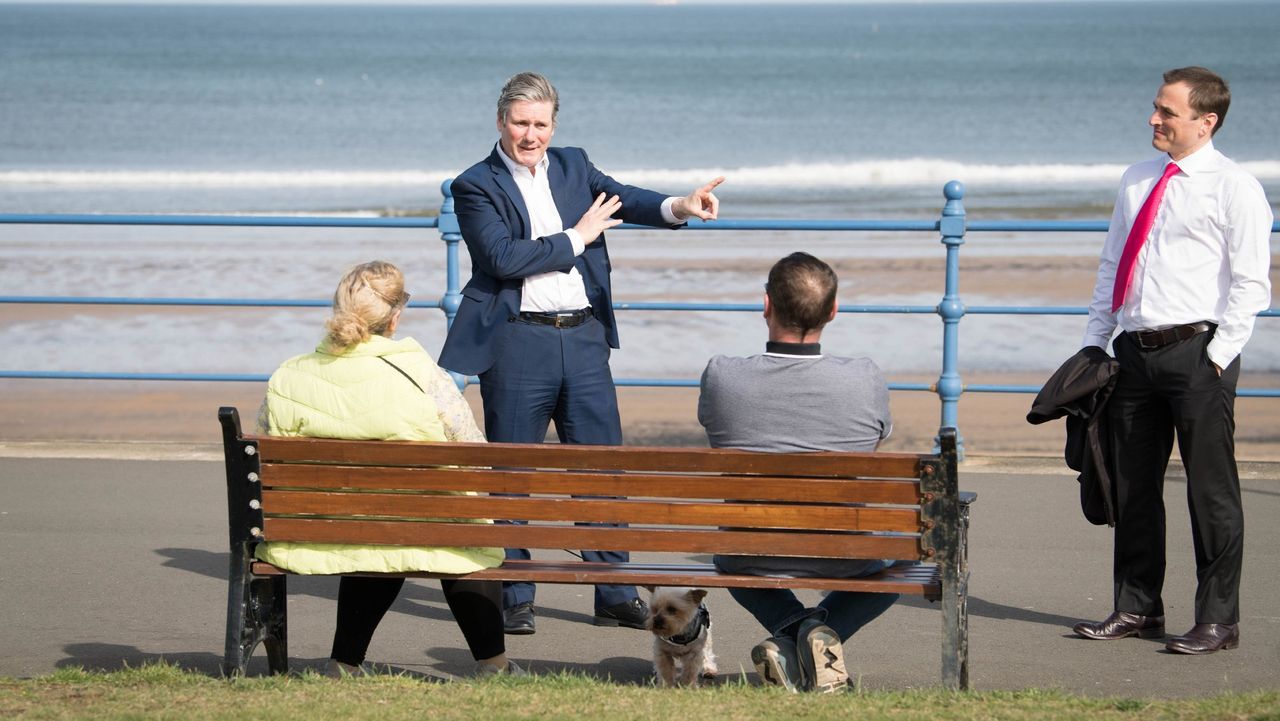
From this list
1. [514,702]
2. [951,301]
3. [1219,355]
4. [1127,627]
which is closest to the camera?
[514,702]

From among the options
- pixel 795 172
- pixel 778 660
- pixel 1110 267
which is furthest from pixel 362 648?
pixel 795 172

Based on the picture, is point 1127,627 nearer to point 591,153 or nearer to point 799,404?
point 799,404

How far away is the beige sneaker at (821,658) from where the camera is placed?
3.80 m

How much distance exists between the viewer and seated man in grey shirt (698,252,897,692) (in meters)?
3.84

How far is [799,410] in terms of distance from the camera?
12.7 ft

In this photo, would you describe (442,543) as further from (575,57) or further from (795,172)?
(575,57)

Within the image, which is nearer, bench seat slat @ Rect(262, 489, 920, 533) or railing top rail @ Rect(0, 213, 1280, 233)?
bench seat slat @ Rect(262, 489, 920, 533)

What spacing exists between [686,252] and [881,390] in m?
12.5

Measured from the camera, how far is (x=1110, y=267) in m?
4.56

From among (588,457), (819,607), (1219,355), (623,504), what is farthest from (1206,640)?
(588,457)

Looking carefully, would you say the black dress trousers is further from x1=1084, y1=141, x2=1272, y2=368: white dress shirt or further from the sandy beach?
the sandy beach

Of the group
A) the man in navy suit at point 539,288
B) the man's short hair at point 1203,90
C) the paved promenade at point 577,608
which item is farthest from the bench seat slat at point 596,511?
the man's short hair at point 1203,90

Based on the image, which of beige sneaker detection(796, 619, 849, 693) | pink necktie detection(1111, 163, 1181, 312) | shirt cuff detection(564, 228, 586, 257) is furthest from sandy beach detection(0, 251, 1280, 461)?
beige sneaker detection(796, 619, 849, 693)

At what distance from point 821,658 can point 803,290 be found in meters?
0.94
